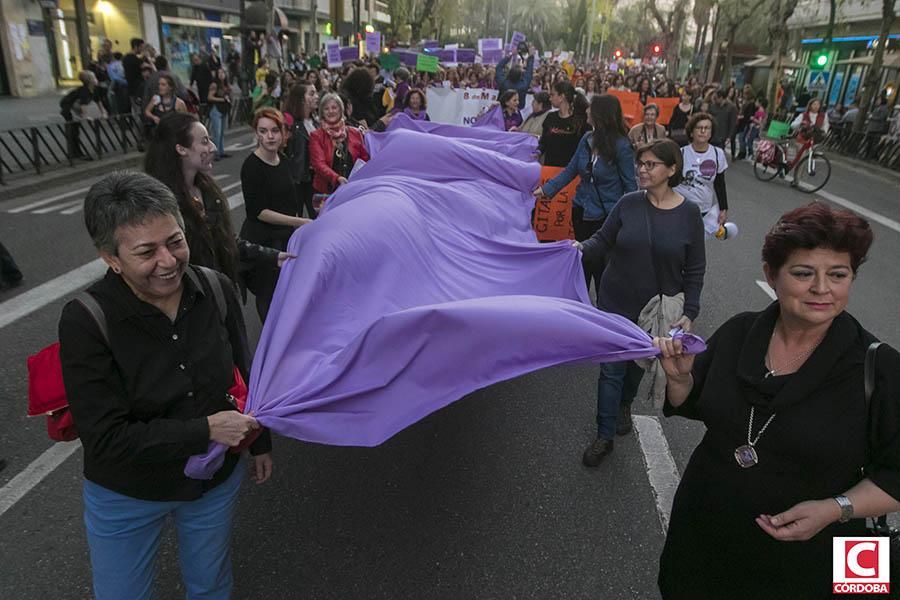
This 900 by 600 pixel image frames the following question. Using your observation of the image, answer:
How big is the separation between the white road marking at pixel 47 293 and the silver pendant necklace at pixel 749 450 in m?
5.76

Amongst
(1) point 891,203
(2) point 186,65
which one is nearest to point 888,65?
(1) point 891,203

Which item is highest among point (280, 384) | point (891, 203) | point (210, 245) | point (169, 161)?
point (169, 161)

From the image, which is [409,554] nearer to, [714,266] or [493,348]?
[493,348]

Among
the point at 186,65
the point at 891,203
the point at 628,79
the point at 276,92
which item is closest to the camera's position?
the point at 891,203

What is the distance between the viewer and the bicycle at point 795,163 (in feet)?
43.4

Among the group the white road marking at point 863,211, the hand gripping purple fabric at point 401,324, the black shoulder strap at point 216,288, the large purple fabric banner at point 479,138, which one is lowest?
the white road marking at point 863,211

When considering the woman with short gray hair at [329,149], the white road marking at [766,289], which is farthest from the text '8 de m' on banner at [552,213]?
the white road marking at [766,289]

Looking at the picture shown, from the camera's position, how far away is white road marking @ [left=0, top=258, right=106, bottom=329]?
18.2ft

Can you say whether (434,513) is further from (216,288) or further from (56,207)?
(56,207)

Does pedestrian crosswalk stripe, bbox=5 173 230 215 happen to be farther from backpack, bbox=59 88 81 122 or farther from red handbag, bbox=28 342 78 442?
red handbag, bbox=28 342 78 442

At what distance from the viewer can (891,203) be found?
13258 mm

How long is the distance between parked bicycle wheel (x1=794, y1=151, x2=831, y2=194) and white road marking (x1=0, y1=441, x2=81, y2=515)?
13.8m

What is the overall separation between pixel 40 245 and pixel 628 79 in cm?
2088

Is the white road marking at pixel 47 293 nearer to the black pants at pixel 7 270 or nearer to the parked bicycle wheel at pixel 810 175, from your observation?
the black pants at pixel 7 270
